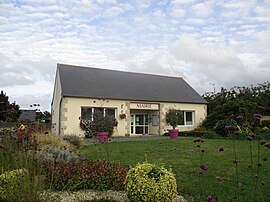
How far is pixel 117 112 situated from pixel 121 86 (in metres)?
2.73

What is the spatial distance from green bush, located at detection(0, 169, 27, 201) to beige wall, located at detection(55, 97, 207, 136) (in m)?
13.3

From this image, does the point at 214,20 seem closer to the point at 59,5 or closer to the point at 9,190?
the point at 59,5

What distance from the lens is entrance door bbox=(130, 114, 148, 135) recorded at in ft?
72.4

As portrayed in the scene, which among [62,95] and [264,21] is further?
[62,95]

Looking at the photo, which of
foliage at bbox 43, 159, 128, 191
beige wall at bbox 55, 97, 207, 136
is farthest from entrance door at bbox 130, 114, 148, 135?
foliage at bbox 43, 159, 128, 191

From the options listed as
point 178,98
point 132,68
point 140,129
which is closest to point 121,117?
point 140,129

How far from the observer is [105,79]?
70.9 ft

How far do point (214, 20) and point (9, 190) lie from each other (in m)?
9.52

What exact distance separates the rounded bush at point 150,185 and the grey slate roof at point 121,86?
14.4 metres

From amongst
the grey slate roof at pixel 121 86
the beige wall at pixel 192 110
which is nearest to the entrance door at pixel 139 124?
the beige wall at pixel 192 110

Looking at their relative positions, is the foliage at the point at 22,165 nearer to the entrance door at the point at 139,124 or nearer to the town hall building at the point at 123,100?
the town hall building at the point at 123,100

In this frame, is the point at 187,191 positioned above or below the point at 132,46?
below

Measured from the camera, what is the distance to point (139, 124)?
73.6 feet

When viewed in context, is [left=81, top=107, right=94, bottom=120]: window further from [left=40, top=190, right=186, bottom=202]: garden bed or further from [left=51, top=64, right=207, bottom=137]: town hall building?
[left=40, top=190, right=186, bottom=202]: garden bed
